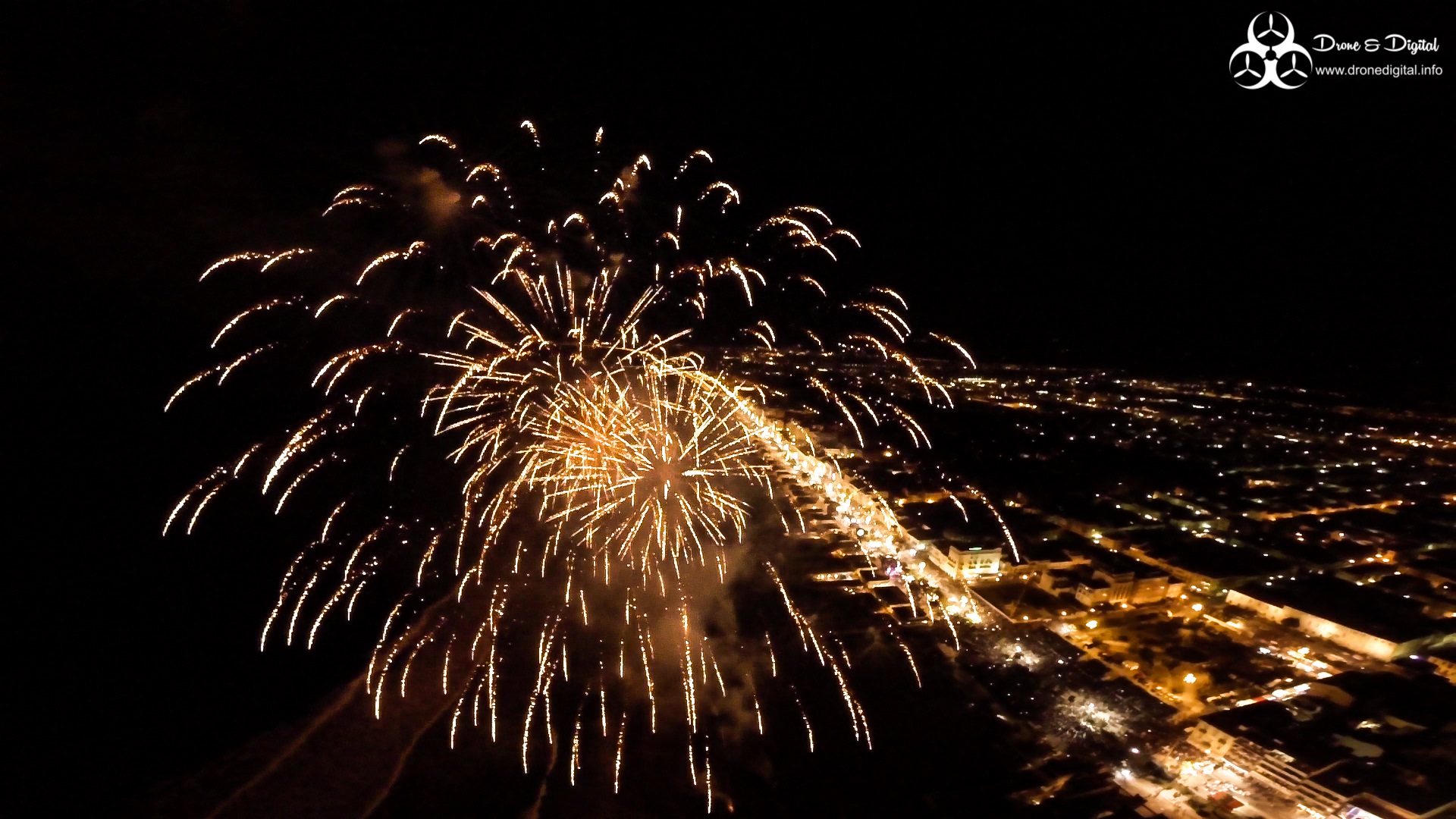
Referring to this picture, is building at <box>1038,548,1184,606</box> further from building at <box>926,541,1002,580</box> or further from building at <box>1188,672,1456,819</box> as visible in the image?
building at <box>1188,672,1456,819</box>

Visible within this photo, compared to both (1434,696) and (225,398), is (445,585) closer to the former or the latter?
(225,398)

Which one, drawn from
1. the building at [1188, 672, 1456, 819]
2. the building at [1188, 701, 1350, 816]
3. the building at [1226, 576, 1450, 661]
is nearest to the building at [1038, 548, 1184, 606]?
the building at [1226, 576, 1450, 661]

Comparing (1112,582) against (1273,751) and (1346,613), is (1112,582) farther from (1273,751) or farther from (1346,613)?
(1273,751)

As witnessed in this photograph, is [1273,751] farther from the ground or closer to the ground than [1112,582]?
closer to the ground

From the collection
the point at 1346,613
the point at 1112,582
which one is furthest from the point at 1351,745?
the point at 1346,613

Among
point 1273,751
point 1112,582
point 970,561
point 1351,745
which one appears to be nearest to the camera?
point 1273,751

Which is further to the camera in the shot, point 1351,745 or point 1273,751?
point 1351,745

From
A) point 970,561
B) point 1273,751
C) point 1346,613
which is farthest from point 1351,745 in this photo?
point 970,561

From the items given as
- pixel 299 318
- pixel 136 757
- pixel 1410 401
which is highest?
pixel 299 318

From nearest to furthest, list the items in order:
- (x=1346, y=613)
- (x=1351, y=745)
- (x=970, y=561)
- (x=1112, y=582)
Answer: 1. (x=1351, y=745)
2. (x=1346, y=613)
3. (x=1112, y=582)
4. (x=970, y=561)

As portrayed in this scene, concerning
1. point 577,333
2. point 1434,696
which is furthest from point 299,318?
point 1434,696

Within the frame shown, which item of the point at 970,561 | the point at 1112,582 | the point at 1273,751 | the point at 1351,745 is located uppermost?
the point at 970,561
